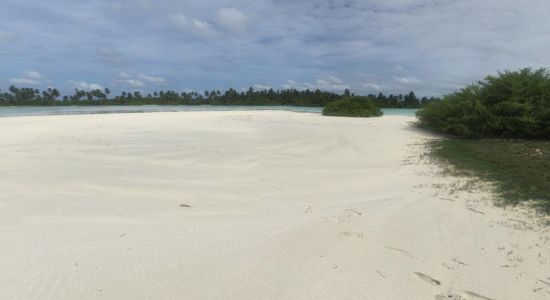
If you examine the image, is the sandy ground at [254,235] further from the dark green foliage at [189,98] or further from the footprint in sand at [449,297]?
the dark green foliage at [189,98]

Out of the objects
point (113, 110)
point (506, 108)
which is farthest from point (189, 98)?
point (506, 108)

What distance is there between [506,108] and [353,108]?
1275 cm

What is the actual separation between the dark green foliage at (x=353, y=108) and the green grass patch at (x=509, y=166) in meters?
13.0

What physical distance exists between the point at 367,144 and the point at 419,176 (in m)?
4.26

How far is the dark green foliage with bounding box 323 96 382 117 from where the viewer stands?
2364 cm

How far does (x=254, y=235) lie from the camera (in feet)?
12.8

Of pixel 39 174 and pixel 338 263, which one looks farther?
pixel 39 174

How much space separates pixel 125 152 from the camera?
8734 millimetres

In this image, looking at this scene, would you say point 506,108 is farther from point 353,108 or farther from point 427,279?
point 353,108

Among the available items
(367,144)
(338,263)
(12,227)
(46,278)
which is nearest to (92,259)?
(46,278)

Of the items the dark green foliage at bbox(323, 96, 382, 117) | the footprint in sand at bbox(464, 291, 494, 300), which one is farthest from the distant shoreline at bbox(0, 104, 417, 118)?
Result: the footprint in sand at bbox(464, 291, 494, 300)

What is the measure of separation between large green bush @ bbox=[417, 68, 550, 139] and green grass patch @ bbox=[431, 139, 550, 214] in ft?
5.65

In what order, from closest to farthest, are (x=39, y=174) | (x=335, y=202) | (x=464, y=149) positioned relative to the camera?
(x=335, y=202), (x=39, y=174), (x=464, y=149)

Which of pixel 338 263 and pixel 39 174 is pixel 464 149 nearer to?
pixel 338 263
